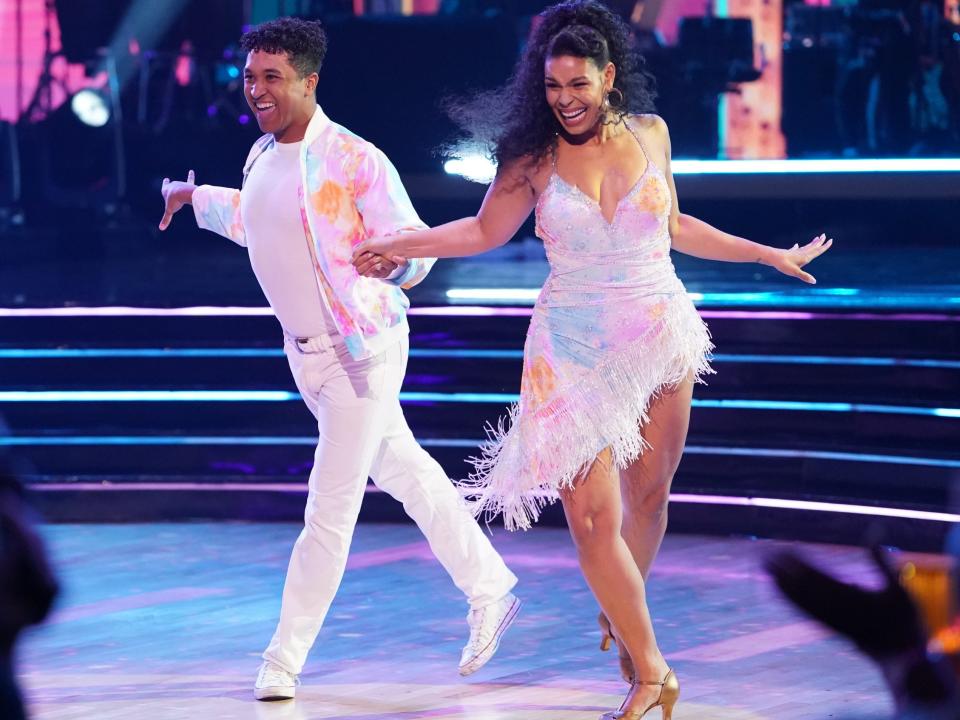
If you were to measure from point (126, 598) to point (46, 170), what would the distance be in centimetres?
537

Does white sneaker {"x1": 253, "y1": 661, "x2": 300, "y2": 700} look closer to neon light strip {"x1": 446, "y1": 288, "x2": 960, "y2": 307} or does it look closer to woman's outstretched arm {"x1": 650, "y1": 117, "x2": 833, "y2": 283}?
woman's outstretched arm {"x1": 650, "y1": 117, "x2": 833, "y2": 283}

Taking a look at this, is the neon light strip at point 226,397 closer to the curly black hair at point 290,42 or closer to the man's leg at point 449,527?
the man's leg at point 449,527

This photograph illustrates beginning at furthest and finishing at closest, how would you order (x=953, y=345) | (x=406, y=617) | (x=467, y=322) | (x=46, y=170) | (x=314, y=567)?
(x=46, y=170) → (x=467, y=322) → (x=953, y=345) → (x=406, y=617) → (x=314, y=567)

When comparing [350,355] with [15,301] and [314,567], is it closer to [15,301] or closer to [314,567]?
[314,567]

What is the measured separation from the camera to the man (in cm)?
393

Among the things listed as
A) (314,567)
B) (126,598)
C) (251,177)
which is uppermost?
(251,177)

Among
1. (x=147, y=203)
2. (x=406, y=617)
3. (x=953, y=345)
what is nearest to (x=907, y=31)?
(x=953, y=345)

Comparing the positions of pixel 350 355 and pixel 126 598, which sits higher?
pixel 350 355

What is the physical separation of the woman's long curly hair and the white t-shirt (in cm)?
62

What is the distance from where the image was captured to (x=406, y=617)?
187 inches

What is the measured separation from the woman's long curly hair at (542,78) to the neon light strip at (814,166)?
17.8ft

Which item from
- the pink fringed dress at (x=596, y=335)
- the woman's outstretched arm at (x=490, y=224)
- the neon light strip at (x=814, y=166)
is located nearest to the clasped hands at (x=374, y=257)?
the woman's outstretched arm at (x=490, y=224)

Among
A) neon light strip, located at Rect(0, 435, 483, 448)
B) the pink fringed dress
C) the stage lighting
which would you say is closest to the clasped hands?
the pink fringed dress

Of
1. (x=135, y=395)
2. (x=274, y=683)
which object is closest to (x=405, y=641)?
(x=274, y=683)
